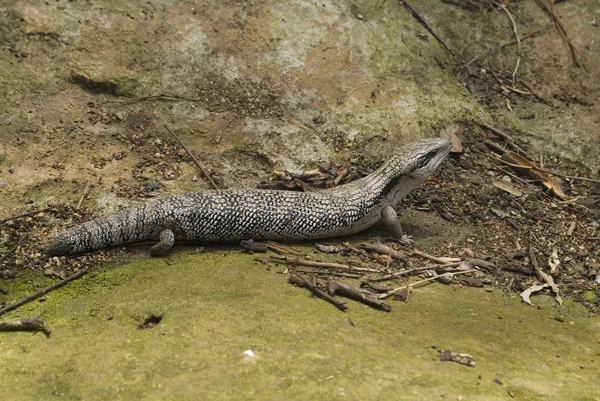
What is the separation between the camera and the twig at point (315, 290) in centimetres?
548

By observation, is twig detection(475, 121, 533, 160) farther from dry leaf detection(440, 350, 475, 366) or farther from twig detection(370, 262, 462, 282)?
dry leaf detection(440, 350, 475, 366)

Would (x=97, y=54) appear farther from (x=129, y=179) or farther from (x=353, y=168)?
(x=353, y=168)

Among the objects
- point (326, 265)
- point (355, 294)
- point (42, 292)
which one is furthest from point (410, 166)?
point (42, 292)

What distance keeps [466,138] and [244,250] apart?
→ 12.8ft

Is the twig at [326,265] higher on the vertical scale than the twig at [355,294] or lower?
lower

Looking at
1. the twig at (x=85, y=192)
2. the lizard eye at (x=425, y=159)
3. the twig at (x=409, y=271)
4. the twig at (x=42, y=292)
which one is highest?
the lizard eye at (x=425, y=159)

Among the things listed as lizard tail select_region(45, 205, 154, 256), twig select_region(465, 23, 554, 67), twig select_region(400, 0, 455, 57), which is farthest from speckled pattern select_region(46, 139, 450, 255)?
twig select_region(465, 23, 554, 67)

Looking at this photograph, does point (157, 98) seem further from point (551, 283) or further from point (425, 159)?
point (551, 283)

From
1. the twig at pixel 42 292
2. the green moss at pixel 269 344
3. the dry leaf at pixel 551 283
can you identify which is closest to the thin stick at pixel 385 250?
the green moss at pixel 269 344

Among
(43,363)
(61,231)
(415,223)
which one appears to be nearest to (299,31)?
(415,223)

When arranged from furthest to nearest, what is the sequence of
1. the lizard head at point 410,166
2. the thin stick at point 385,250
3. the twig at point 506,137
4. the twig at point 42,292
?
the twig at point 506,137 < the lizard head at point 410,166 < the thin stick at point 385,250 < the twig at point 42,292

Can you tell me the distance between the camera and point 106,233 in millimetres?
6324

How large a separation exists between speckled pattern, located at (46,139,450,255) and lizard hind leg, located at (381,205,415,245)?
91mm

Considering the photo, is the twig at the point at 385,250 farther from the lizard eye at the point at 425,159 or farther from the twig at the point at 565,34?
the twig at the point at 565,34
